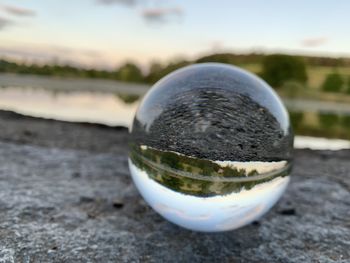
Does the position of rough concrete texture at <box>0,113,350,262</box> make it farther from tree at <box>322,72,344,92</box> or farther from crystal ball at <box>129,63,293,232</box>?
tree at <box>322,72,344,92</box>

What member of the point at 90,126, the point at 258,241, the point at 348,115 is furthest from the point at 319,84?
the point at 258,241

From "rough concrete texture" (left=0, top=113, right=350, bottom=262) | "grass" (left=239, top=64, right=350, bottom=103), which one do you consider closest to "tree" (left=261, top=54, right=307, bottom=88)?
"grass" (left=239, top=64, right=350, bottom=103)

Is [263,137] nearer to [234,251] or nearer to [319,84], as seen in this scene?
[234,251]

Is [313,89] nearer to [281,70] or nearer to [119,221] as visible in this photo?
[281,70]

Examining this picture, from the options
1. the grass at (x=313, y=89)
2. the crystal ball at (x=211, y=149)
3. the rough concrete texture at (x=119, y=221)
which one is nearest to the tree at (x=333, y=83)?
the grass at (x=313, y=89)

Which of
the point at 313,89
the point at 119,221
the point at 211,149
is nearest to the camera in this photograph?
the point at 211,149

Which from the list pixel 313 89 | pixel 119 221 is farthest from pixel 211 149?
pixel 313 89
